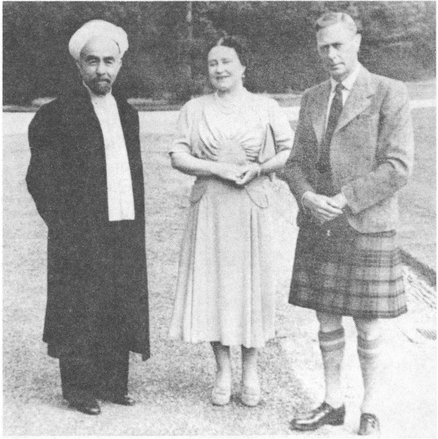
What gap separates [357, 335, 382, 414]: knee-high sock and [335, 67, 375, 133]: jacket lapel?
0.96 meters

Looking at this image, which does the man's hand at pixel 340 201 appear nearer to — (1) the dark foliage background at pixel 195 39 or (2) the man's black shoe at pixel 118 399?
(1) the dark foliage background at pixel 195 39

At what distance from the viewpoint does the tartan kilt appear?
325cm

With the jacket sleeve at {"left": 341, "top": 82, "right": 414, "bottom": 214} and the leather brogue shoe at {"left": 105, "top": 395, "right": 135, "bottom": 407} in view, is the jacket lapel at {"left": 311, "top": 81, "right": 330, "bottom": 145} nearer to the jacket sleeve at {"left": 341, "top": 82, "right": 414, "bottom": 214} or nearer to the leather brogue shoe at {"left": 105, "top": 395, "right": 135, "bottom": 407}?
the jacket sleeve at {"left": 341, "top": 82, "right": 414, "bottom": 214}

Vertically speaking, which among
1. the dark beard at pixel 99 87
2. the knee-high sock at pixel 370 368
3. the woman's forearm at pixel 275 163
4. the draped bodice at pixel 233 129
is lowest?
the knee-high sock at pixel 370 368

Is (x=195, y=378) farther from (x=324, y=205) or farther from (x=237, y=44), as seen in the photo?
(x=237, y=44)

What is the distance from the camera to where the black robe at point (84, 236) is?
11.5ft

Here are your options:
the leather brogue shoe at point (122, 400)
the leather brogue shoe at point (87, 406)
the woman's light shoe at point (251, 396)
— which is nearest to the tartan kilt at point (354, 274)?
the woman's light shoe at point (251, 396)

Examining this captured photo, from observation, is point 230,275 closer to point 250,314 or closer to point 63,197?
point 250,314

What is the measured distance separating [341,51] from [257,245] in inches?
38.0

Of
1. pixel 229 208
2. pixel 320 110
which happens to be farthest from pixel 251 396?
pixel 320 110

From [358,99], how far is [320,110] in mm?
193

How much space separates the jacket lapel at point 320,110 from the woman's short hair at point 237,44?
0.38 metres

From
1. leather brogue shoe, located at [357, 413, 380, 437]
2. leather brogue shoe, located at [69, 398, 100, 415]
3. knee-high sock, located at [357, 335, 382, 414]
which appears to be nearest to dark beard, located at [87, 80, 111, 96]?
leather brogue shoe, located at [69, 398, 100, 415]

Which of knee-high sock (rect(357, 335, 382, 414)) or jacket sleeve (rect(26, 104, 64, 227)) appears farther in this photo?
jacket sleeve (rect(26, 104, 64, 227))
